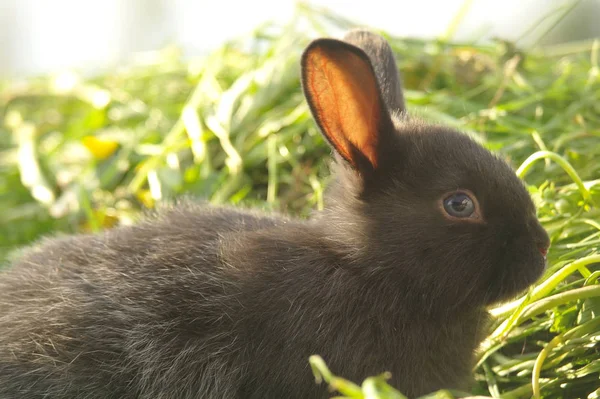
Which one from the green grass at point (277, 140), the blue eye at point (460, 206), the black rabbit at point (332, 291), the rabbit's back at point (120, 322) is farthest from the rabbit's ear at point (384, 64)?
the rabbit's back at point (120, 322)

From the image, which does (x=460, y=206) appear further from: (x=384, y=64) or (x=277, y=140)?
(x=277, y=140)

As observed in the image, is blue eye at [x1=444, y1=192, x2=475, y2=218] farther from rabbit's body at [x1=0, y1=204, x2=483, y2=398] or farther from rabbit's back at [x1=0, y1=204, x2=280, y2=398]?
rabbit's back at [x1=0, y1=204, x2=280, y2=398]

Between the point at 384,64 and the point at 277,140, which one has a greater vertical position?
the point at 384,64

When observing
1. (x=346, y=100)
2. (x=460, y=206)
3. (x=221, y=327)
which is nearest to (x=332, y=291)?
(x=221, y=327)

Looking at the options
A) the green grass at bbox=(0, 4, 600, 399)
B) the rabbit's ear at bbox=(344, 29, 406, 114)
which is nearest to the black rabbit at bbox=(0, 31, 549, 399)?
the green grass at bbox=(0, 4, 600, 399)

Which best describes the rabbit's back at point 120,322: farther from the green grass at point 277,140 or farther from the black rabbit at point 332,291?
the green grass at point 277,140

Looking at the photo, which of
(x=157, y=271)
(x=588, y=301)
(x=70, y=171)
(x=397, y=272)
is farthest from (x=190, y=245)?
(x=70, y=171)

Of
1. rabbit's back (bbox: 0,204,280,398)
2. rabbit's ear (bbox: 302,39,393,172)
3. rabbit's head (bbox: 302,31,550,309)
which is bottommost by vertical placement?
rabbit's back (bbox: 0,204,280,398)
